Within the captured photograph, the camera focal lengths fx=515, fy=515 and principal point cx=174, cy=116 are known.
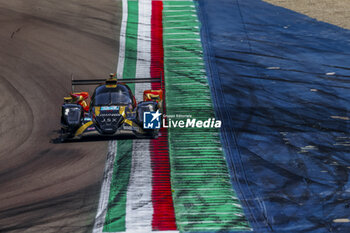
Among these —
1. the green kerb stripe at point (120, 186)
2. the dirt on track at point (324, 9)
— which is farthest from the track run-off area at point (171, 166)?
the dirt on track at point (324, 9)

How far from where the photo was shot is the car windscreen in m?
18.5

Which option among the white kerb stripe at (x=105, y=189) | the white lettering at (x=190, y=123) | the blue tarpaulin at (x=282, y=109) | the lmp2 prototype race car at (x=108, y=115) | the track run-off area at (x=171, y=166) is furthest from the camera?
the white lettering at (x=190, y=123)

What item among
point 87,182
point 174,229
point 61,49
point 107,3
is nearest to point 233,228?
point 174,229

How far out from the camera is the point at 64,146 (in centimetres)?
1825

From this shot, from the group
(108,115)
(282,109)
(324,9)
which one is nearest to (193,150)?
(108,115)

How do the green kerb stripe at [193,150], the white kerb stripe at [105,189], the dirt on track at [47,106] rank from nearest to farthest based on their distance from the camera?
the white kerb stripe at [105,189] → the green kerb stripe at [193,150] → the dirt on track at [47,106]

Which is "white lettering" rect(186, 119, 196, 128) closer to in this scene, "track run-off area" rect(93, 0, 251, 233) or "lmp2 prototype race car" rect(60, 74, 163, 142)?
"track run-off area" rect(93, 0, 251, 233)

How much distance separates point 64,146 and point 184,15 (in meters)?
13.8

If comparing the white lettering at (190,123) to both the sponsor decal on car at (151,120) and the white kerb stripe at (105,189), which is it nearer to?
the sponsor decal on car at (151,120)

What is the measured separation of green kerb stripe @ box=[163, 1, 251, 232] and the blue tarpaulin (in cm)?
46

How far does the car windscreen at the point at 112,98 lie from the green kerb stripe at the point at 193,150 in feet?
7.24

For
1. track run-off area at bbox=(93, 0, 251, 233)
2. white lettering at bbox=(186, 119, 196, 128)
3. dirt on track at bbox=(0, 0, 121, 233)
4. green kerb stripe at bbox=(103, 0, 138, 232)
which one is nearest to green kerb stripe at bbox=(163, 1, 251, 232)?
track run-off area at bbox=(93, 0, 251, 233)

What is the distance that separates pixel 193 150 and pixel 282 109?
4702mm

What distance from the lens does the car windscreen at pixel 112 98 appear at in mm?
18469
